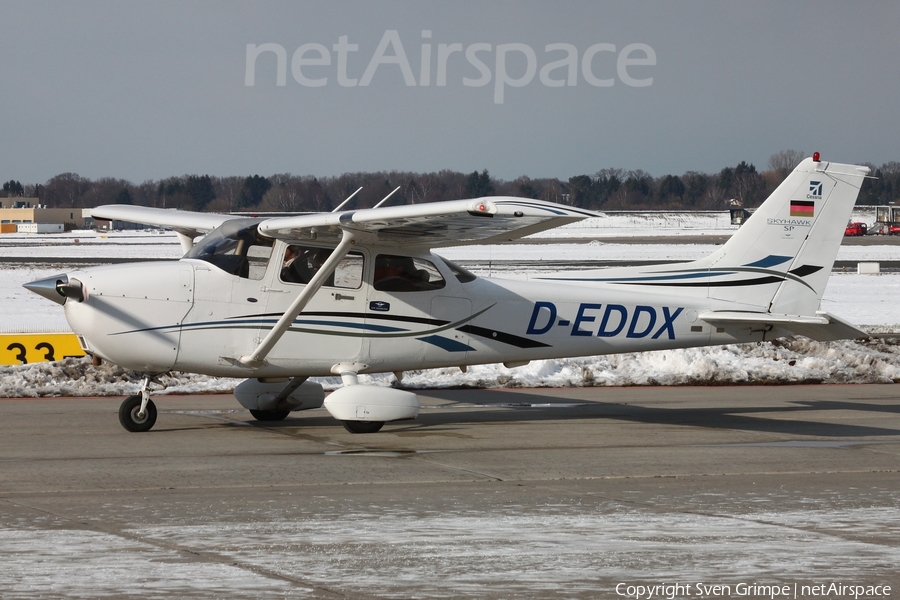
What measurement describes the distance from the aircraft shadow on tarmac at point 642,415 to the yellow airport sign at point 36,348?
419 centimetres

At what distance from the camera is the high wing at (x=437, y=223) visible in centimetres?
799

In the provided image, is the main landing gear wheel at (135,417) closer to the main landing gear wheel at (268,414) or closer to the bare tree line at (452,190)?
the main landing gear wheel at (268,414)

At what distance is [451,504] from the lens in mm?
6863

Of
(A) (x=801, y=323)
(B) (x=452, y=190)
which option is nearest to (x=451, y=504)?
(A) (x=801, y=323)

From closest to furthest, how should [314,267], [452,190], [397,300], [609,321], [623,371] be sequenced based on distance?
1. [314,267]
2. [397,300]
3. [609,321]
4. [623,371]
5. [452,190]

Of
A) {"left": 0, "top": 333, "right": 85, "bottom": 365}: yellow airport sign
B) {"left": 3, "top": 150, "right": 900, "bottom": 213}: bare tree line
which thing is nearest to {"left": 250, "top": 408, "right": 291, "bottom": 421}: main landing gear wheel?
{"left": 0, "top": 333, "right": 85, "bottom": 365}: yellow airport sign

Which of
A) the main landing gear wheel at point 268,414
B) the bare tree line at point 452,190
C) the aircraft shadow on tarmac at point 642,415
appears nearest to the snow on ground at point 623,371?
the aircraft shadow on tarmac at point 642,415

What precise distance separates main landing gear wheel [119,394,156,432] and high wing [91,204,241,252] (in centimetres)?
245

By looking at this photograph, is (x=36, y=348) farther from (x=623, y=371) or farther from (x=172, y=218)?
(x=623, y=371)

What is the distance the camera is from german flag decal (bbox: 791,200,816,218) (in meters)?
11.7

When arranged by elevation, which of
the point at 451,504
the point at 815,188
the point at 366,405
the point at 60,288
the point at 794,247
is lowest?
the point at 451,504

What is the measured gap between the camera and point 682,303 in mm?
11594

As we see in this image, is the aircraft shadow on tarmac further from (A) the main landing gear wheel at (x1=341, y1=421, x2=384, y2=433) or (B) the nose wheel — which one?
(B) the nose wheel

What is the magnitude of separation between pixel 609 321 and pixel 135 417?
5.03m
